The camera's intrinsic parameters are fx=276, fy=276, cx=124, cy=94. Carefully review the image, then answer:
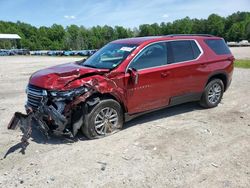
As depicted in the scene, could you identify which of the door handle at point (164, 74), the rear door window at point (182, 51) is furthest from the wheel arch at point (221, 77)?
the door handle at point (164, 74)

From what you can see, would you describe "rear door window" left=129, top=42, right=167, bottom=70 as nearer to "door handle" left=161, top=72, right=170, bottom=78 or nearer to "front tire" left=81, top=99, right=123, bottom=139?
"door handle" left=161, top=72, right=170, bottom=78

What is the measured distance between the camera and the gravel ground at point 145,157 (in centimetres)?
370

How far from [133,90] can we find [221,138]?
1.84 metres

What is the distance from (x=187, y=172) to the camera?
3.86 metres

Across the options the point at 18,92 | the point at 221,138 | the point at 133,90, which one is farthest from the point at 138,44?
the point at 18,92

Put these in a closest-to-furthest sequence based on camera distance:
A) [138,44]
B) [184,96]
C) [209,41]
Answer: [138,44]
[184,96]
[209,41]

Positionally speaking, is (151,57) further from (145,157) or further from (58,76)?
(145,157)

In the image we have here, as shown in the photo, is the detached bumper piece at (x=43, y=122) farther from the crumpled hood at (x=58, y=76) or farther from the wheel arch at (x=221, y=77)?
the wheel arch at (x=221, y=77)

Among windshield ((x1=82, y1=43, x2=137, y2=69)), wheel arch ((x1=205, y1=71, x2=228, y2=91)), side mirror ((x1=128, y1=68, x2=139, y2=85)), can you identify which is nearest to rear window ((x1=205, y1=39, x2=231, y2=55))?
wheel arch ((x1=205, y1=71, x2=228, y2=91))

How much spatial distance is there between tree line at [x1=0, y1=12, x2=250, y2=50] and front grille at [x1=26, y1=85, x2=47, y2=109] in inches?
3681

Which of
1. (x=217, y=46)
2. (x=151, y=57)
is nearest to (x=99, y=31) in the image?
(x=217, y=46)

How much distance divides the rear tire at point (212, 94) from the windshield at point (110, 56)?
233 cm

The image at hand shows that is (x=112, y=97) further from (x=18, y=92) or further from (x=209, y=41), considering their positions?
(x=18, y=92)

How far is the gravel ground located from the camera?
3.70 meters
